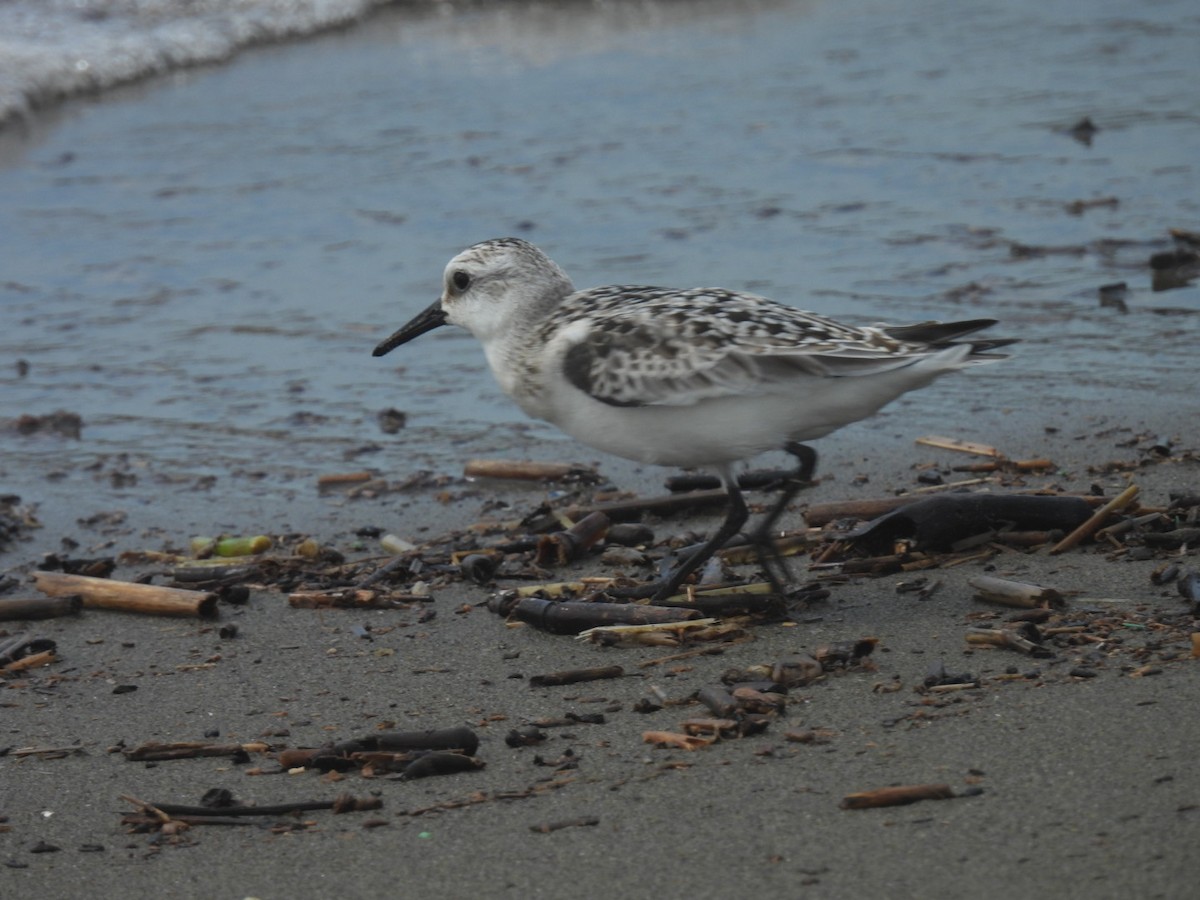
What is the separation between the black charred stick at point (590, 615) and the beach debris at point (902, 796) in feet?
4.62

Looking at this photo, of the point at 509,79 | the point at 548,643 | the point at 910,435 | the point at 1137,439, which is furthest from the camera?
the point at 509,79

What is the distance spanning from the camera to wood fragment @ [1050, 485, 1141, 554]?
511 cm

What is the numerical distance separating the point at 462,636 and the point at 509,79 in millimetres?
10925

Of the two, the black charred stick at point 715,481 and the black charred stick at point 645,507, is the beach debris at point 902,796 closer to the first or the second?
the black charred stick at point 715,481

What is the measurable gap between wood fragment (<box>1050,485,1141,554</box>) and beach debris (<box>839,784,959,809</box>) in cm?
185

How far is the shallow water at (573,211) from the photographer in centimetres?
767

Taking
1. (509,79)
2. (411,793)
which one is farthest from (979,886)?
(509,79)

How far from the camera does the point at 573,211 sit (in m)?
10.4

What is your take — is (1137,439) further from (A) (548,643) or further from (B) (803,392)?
(A) (548,643)

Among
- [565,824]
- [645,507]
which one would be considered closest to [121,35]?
[645,507]

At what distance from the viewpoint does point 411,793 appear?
3.87m

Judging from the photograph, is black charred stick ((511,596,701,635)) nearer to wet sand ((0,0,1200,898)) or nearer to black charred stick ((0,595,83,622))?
wet sand ((0,0,1200,898))

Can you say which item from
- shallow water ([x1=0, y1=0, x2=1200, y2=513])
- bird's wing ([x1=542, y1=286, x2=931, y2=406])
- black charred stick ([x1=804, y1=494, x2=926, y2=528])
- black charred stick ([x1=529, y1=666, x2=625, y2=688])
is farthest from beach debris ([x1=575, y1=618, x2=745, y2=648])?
shallow water ([x1=0, y1=0, x2=1200, y2=513])

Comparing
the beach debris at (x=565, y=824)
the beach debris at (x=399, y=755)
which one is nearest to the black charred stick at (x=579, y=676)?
the beach debris at (x=399, y=755)
